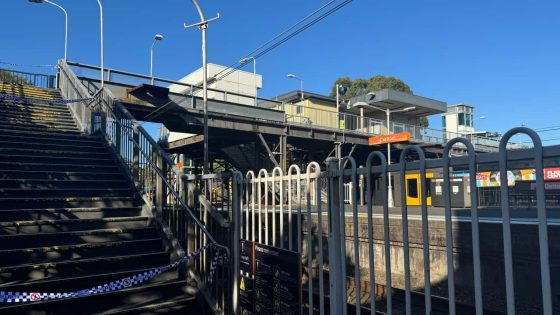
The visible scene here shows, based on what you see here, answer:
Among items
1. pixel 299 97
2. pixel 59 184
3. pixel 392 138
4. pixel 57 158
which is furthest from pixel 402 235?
pixel 299 97

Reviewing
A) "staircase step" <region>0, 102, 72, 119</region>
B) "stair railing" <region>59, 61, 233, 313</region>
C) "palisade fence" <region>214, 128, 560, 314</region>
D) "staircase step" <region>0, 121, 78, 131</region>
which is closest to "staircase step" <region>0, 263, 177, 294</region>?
"stair railing" <region>59, 61, 233, 313</region>

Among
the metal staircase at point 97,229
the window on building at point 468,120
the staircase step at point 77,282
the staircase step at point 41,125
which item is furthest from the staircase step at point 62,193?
the window on building at point 468,120

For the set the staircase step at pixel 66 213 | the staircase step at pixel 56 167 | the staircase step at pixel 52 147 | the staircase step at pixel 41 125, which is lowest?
the staircase step at pixel 66 213

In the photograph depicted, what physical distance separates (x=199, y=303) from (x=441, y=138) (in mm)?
39312

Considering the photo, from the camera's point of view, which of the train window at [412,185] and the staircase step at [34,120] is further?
the staircase step at [34,120]

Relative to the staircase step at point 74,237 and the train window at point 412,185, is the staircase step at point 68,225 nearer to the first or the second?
the staircase step at point 74,237

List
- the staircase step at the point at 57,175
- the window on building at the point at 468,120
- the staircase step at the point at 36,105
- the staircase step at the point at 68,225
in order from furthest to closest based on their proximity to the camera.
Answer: the window on building at the point at 468,120 → the staircase step at the point at 36,105 → the staircase step at the point at 57,175 → the staircase step at the point at 68,225

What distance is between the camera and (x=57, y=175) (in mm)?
8359

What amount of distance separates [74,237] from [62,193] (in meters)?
1.66

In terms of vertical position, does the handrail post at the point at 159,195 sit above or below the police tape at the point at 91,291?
above

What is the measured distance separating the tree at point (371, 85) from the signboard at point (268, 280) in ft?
198

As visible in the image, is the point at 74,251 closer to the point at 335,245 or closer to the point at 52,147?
the point at 335,245

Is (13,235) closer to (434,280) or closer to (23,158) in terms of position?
(23,158)

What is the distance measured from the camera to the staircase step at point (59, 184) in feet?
24.9
